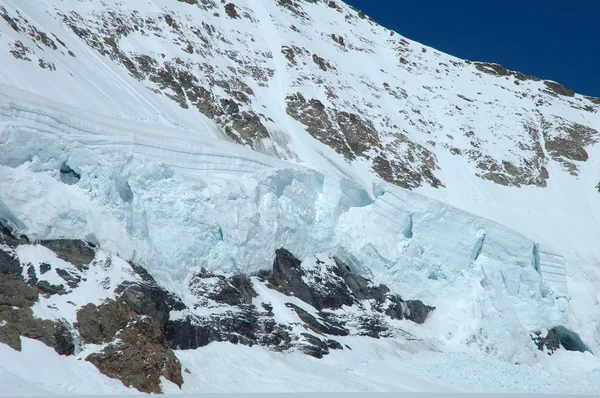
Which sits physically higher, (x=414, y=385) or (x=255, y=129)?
(x=255, y=129)

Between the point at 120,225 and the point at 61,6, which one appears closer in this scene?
the point at 120,225

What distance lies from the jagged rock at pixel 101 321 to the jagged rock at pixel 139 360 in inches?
8.3

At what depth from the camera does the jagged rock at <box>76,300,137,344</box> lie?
16.8 metres

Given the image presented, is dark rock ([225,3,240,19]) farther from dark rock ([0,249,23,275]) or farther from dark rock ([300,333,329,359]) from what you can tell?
dark rock ([0,249,23,275])

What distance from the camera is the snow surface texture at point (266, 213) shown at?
2002cm

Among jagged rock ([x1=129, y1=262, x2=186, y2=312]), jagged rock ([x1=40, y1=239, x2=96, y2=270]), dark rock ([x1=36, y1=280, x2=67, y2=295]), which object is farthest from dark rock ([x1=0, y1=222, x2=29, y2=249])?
jagged rock ([x1=129, y1=262, x2=186, y2=312])

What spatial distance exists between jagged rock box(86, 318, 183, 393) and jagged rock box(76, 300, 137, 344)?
0.21 metres

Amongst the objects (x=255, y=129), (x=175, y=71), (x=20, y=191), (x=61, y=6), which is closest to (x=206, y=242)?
(x=20, y=191)

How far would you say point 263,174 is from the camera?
86.3 ft

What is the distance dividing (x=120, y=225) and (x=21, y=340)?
5.76 metres

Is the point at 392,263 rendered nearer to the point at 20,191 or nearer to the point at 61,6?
the point at 20,191

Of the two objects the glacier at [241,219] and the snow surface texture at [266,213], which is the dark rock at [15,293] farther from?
the glacier at [241,219]

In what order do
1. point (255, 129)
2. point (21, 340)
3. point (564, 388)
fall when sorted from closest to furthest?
point (21, 340) < point (564, 388) < point (255, 129)

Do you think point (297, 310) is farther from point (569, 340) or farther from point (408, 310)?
point (569, 340)
